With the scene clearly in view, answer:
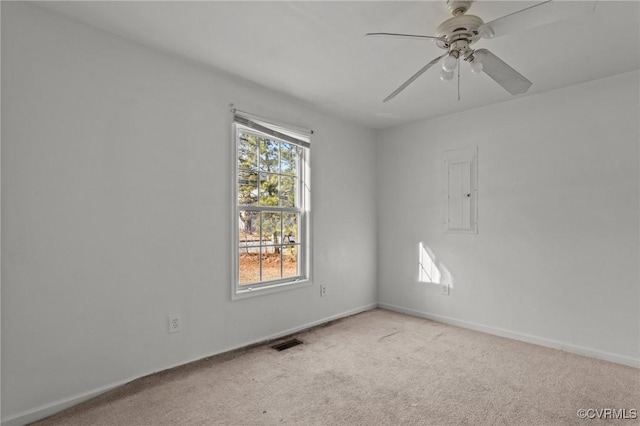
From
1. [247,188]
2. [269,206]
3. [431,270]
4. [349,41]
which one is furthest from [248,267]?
[431,270]

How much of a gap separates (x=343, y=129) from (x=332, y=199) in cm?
89

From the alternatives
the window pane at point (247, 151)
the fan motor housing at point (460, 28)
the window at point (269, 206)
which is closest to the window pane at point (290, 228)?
the window at point (269, 206)

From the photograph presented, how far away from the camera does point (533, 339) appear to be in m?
3.30

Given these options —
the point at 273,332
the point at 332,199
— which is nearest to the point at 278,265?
the point at 273,332

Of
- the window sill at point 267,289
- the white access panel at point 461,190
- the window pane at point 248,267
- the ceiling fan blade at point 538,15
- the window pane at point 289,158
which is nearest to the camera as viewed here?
the ceiling fan blade at point 538,15

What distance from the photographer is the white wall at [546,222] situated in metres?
2.88

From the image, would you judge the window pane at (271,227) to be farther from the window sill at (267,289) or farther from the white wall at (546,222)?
the white wall at (546,222)

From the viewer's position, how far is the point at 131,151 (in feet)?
7.95

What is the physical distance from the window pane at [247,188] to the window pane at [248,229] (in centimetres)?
10

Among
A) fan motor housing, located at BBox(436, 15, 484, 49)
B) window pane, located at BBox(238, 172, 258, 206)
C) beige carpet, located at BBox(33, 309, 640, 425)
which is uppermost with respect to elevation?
fan motor housing, located at BBox(436, 15, 484, 49)

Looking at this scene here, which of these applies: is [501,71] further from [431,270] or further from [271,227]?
[431,270]

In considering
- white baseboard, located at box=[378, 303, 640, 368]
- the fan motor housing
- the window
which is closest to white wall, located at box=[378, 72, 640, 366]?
white baseboard, located at box=[378, 303, 640, 368]

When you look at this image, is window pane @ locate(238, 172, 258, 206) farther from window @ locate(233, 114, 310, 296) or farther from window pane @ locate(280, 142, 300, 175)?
window pane @ locate(280, 142, 300, 175)

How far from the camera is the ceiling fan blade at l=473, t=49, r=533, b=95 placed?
6.45ft
